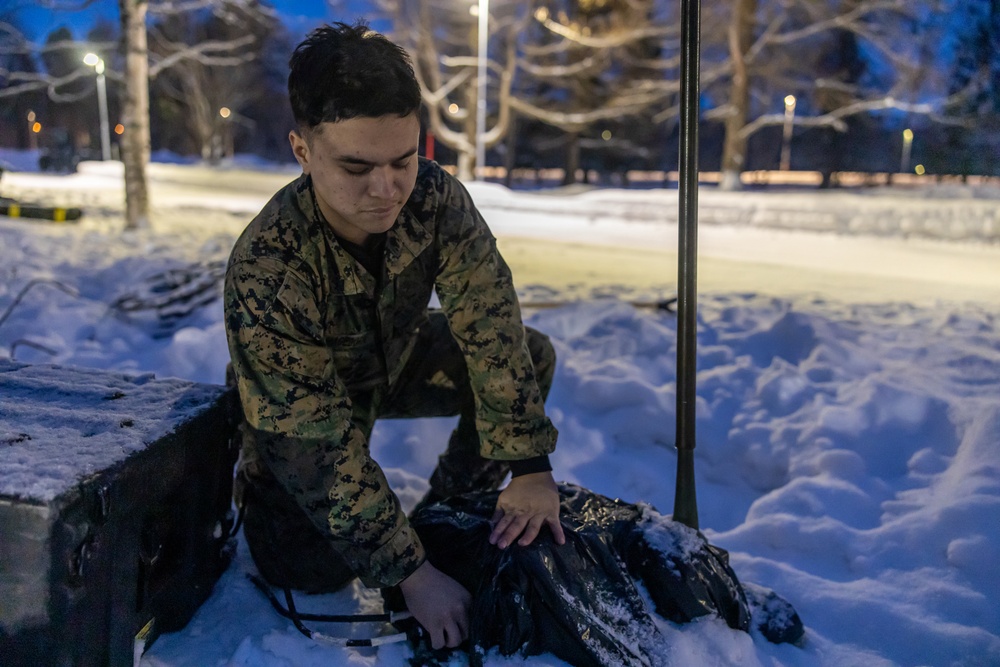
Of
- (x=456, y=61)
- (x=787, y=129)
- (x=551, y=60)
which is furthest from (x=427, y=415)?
(x=787, y=129)

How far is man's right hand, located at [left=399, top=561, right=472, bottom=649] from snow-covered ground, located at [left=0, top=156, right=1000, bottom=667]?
0.11 meters

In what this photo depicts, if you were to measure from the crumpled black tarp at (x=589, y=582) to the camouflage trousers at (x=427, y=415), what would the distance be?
0.93ft

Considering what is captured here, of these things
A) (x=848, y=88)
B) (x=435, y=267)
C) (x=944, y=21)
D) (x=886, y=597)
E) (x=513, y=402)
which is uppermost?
(x=944, y=21)

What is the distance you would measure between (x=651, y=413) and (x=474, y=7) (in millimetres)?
15670

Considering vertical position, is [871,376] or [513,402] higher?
[513,402]

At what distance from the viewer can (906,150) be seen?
3048 centimetres

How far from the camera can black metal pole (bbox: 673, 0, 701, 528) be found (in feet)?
6.36

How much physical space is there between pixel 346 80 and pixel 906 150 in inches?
1358

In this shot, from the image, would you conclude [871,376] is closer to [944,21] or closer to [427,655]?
[427,655]

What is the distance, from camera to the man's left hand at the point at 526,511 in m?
1.63

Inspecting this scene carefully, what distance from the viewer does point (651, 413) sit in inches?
119

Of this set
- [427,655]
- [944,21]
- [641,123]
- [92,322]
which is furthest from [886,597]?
[641,123]

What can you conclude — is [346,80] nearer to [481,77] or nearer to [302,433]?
[302,433]

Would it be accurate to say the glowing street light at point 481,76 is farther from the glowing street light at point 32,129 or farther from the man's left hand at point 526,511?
the glowing street light at point 32,129
